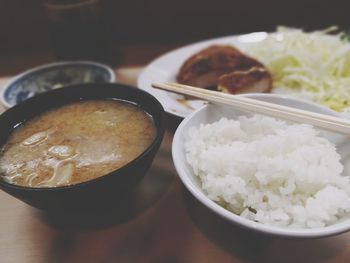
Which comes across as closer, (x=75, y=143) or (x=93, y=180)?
(x=93, y=180)

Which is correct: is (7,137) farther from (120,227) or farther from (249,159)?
(249,159)

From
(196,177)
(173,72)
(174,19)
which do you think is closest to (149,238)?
(196,177)

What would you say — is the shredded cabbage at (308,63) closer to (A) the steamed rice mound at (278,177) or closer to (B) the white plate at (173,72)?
(B) the white plate at (173,72)

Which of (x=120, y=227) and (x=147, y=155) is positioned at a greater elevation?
(x=147, y=155)

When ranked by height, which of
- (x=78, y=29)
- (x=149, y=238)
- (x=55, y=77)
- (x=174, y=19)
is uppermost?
(x=78, y=29)

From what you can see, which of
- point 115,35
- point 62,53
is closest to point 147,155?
point 62,53

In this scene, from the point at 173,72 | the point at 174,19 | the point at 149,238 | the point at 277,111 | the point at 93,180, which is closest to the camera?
the point at 93,180

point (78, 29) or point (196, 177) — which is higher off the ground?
point (78, 29)

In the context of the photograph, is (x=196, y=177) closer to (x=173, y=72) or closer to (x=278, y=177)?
(x=278, y=177)
